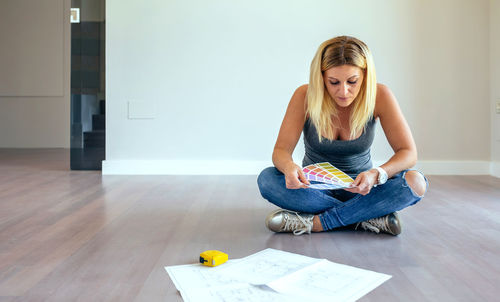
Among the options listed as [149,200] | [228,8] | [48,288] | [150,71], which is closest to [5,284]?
[48,288]

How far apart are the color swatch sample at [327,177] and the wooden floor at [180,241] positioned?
0.73ft

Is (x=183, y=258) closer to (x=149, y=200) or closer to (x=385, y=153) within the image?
(x=149, y=200)

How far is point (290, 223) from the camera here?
1.74m

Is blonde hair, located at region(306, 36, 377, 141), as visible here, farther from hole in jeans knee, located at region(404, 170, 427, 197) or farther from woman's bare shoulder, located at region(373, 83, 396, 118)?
hole in jeans knee, located at region(404, 170, 427, 197)

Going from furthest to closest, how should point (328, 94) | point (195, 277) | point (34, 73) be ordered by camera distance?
point (34, 73), point (328, 94), point (195, 277)

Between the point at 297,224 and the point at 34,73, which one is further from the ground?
the point at 34,73

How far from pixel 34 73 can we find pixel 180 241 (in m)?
5.69

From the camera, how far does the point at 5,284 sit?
3.99 feet

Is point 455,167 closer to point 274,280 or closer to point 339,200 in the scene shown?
point 339,200

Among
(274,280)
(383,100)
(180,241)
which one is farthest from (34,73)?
(274,280)

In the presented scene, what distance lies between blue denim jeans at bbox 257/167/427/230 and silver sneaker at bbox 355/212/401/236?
1.3 inches

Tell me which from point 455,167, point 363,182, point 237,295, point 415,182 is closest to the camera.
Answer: point 237,295

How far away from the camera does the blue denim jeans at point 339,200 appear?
1646 millimetres

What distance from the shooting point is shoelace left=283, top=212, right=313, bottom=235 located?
1742 mm
